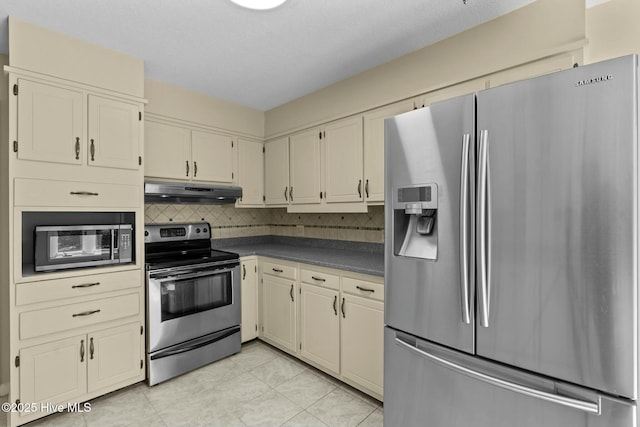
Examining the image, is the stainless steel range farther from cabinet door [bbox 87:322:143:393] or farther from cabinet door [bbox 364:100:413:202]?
cabinet door [bbox 364:100:413:202]

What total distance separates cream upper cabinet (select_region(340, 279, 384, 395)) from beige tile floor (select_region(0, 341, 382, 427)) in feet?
0.57

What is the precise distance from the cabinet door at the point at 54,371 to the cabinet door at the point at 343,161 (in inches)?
83.4

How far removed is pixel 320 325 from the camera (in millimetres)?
2527

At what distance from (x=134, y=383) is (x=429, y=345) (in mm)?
2199

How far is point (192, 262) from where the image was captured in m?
2.56

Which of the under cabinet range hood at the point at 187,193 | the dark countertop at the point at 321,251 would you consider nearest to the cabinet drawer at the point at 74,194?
the under cabinet range hood at the point at 187,193

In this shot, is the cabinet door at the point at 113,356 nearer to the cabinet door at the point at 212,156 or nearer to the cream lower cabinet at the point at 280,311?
the cream lower cabinet at the point at 280,311

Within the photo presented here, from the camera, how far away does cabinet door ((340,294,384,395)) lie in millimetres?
2108

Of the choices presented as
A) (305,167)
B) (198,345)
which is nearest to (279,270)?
(198,345)

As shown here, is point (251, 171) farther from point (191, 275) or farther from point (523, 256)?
point (523, 256)

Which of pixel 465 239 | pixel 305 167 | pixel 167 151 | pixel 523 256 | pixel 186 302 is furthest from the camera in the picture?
pixel 305 167

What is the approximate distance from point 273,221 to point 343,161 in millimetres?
1591

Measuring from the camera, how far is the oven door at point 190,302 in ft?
7.86

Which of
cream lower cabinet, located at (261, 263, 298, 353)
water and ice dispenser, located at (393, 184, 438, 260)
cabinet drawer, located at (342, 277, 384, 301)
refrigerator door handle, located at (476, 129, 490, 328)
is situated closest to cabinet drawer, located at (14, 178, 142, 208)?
cream lower cabinet, located at (261, 263, 298, 353)
